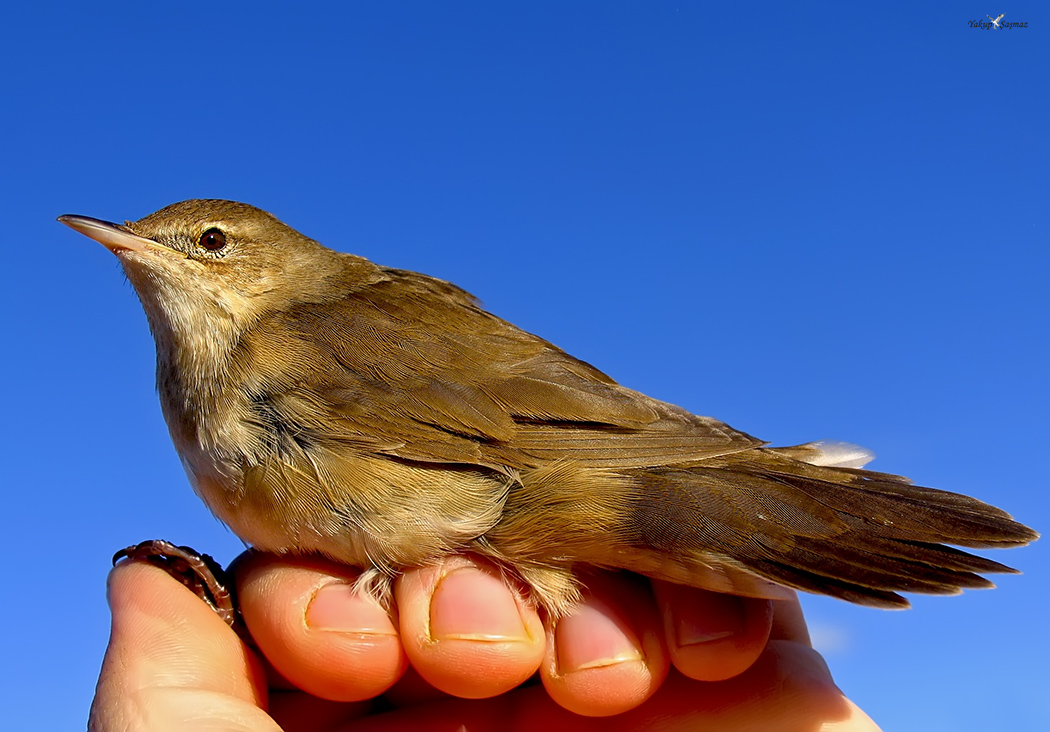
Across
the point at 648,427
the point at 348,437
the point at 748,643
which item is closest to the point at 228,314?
the point at 348,437

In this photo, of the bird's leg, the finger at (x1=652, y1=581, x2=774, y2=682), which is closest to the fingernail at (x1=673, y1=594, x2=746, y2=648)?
the finger at (x1=652, y1=581, x2=774, y2=682)

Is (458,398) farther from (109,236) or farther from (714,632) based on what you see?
(109,236)

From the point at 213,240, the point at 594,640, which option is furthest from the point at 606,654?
the point at 213,240

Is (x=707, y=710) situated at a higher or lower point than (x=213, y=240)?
lower

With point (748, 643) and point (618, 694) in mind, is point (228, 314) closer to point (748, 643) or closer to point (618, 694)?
point (618, 694)

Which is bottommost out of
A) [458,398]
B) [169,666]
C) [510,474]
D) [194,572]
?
[169,666]
